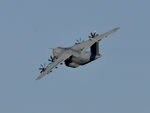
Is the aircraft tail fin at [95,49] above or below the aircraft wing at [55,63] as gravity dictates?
above

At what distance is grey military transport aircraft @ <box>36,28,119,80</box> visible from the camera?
151750 millimetres

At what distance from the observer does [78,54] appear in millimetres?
153250

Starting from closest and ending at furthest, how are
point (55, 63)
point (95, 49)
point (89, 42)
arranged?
1. point (55, 63)
2. point (95, 49)
3. point (89, 42)

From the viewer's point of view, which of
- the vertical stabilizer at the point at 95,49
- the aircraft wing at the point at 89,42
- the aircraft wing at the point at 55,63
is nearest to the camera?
the aircraft wing at the point at 55,63

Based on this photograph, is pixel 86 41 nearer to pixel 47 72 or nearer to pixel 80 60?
pixel 80 60

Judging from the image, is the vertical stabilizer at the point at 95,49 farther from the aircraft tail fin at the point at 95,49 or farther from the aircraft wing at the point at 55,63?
the aircraft wing at the point at 55,63

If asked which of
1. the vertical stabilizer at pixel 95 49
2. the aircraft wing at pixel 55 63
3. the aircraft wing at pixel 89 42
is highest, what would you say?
the aircraft wing at pixel 89 42

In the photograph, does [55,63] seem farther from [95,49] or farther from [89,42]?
[89,42]

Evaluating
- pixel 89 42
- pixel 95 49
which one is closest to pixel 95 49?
pixel 95 49

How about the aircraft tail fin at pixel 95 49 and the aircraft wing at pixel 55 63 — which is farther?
the aircraft tail fin at pixel 95 49

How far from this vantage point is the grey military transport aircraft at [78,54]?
152 metres

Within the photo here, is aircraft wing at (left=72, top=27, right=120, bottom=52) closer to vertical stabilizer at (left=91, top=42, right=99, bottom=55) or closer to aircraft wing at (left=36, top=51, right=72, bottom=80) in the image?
vertical stabilizer at (left=91, top=42, right=99, bottom=55)

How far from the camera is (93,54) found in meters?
155

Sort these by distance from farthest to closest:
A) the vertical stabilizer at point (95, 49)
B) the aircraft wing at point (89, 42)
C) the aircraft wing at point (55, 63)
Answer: the aircraft wing at point (89, 42), the vertical stabilizer at point (95, 49), the aircraft wing at point (55, 63)
